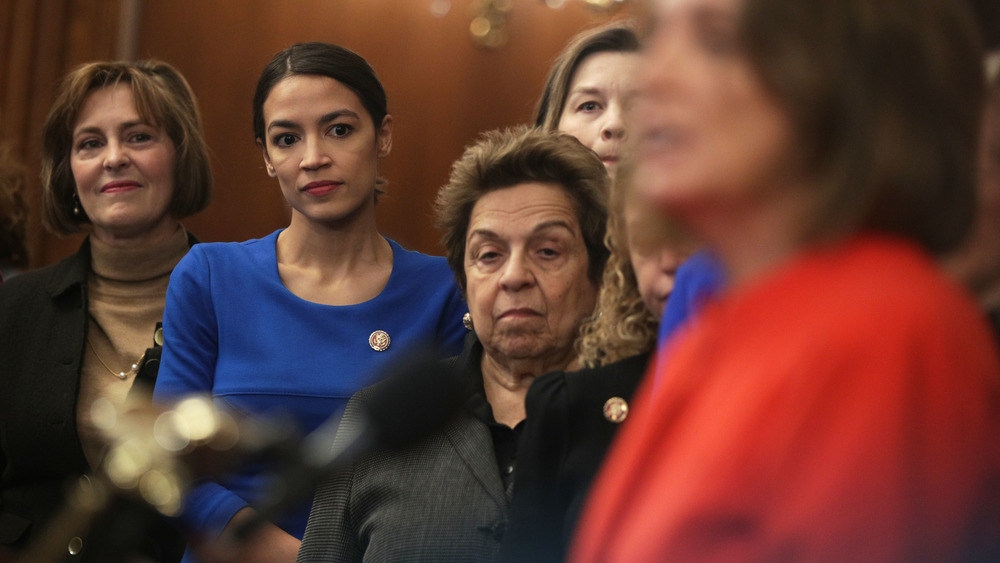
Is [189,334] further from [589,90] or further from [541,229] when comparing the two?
[589,90]

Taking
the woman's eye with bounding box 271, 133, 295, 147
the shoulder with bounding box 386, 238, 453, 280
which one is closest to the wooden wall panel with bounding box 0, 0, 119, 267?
the woman's eye with bounding box 271, 133, 295, 147

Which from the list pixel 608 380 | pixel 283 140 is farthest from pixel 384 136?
pixel 608 380

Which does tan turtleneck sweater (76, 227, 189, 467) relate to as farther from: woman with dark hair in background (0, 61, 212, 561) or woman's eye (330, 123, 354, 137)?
woman's eye (330, 123, 354, 137)

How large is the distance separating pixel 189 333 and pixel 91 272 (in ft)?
2.18

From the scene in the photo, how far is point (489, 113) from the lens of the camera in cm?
419

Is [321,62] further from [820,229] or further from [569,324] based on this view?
[820,229]

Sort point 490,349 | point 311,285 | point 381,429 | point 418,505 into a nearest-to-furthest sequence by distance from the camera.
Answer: point 381,429 → point 418,505 → point 490,349 → point 311,285

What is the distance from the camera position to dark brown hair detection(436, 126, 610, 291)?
7.05 feet

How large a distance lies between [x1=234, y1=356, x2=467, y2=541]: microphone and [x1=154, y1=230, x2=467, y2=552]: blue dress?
137cm

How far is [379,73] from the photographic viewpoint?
167 inches

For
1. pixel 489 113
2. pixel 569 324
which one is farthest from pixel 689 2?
pixel 489 113

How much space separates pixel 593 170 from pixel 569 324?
33cm

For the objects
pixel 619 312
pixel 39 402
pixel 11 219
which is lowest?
pixel 39 402

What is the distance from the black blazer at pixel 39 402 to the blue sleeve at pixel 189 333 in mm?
348
